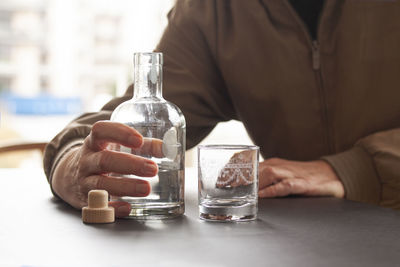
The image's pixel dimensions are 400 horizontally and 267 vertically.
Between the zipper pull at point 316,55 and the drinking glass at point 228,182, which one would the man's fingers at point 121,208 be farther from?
the zipper pull at point 316,55

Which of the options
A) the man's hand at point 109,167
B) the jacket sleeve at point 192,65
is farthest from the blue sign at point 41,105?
the man's hand at point 109,167

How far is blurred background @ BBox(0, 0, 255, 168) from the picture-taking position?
14.2 metres

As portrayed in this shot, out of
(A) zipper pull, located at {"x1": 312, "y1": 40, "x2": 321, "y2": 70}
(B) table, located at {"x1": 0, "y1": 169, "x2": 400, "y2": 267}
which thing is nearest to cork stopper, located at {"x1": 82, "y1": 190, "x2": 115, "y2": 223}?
(B) table, located at {"x1": 0, "y1": 169, "x2": 400, "y2": 267}

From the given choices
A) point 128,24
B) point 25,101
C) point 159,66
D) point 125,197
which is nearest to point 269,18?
point 159,66

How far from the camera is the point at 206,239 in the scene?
667mm

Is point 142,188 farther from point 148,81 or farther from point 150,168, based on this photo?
point 148,81

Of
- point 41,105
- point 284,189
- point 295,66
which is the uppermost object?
point 295,66

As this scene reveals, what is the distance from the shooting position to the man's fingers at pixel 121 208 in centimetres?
79

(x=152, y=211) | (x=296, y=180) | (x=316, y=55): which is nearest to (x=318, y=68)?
(x=316, y=55)

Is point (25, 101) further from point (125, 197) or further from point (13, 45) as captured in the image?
point (125, 197)

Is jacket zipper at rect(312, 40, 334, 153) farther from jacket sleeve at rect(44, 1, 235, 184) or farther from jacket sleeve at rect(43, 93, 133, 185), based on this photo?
jacket sleeve at rect(43, 93, 133, 185)

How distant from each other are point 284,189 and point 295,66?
48 cm

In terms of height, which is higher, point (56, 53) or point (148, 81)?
point (148, 81)

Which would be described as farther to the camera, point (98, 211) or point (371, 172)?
point (371, 172)
